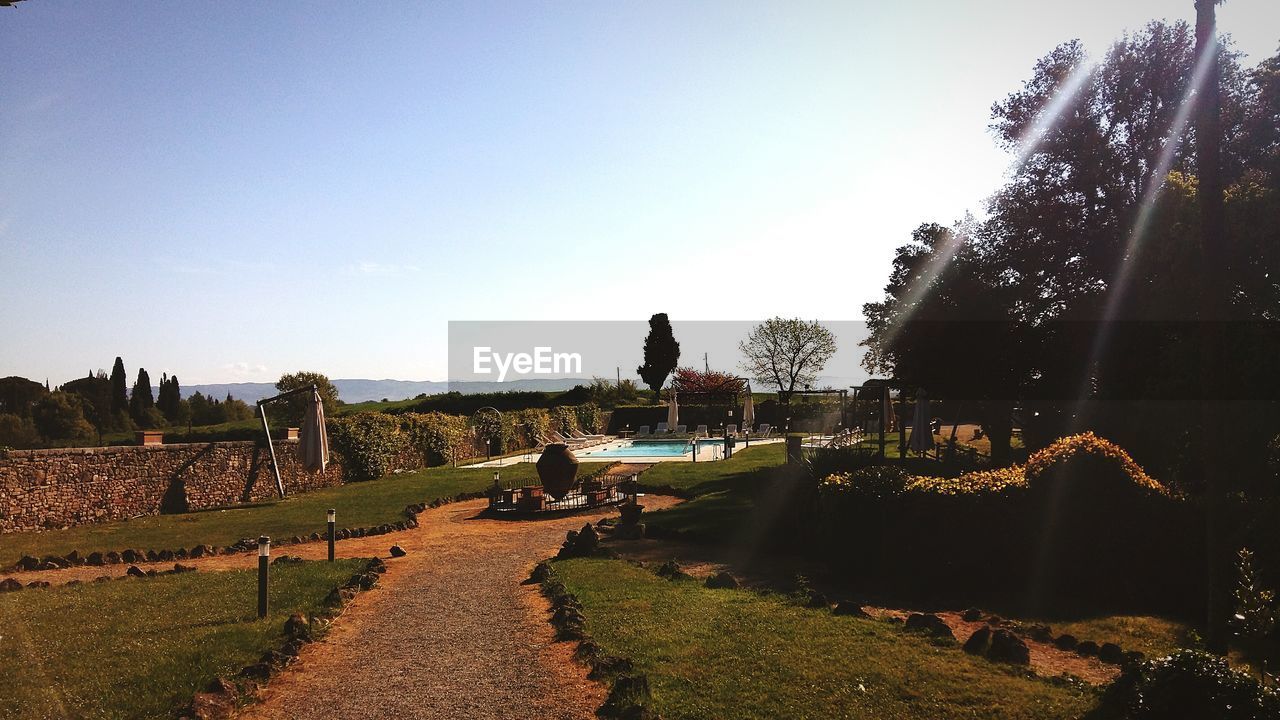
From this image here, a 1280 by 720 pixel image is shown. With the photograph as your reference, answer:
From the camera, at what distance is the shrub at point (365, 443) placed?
22875 mm

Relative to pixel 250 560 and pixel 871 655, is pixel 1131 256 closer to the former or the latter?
pixel 871 655

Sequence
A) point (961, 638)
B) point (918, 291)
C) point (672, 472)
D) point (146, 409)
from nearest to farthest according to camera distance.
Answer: point (961, 638) < point (672, 472) < point (918, 291) < point (146, 409)


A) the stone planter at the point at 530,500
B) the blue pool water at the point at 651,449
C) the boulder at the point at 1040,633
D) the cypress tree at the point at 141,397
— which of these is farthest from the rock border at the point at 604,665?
the cypress tree at the point at 141,397

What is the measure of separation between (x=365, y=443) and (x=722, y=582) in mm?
17232

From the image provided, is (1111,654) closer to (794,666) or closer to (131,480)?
(794,666)

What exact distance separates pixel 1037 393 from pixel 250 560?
22.5 meters

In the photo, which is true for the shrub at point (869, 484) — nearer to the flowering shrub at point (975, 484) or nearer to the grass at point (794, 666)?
the flowering shrub at point (975, 484)

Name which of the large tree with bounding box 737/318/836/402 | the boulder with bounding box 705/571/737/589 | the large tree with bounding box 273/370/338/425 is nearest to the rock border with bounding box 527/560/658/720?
the boulder with bounding box 705/571/737/589

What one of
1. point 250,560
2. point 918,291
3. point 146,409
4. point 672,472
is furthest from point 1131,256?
point 146,409

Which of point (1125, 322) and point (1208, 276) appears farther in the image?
point (1125, 322)

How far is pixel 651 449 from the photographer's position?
3338 cm

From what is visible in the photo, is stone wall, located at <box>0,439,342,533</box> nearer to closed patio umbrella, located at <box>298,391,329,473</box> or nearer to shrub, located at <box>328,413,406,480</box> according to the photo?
shrub, located at <box>328,413,406,480</box>

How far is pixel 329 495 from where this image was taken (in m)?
19.9

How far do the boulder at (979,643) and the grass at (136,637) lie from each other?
6.54 m
